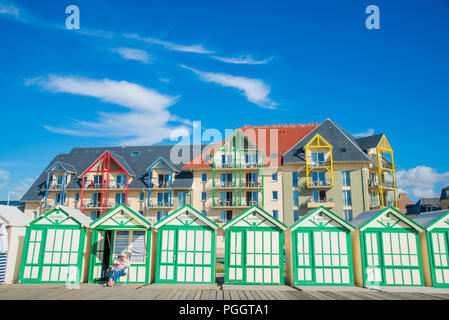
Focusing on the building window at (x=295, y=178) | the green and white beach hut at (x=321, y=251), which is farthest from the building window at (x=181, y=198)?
the green and white beach hut at (x=321, y=251)

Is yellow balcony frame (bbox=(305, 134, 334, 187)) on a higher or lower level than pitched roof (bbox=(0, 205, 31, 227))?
higher

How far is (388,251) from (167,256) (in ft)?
35.3

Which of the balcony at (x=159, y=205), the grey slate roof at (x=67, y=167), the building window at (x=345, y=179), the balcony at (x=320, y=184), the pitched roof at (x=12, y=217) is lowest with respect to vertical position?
the pitched roof at (x=12, y=217)

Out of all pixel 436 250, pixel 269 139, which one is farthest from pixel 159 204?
pixel 436 250

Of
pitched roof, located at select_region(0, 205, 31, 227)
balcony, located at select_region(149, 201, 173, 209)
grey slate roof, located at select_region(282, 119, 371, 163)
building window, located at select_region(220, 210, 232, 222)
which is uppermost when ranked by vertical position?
grey slate roof, located at select_region(282, 119, 371, 163)

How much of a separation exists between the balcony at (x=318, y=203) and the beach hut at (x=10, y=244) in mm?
29525

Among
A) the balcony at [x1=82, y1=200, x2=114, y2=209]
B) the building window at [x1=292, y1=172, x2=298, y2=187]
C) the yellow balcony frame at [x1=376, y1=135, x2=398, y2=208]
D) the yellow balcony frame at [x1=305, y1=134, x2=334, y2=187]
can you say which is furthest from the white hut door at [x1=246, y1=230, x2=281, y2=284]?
the balcony at [x1=82, y1=200, x2=114, y2=209]

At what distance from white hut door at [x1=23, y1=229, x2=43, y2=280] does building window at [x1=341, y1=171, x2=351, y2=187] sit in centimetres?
3279

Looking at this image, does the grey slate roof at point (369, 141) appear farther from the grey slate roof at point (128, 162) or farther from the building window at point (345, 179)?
the grey slate roof at point (128, 162)

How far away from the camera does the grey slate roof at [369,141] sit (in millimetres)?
40812

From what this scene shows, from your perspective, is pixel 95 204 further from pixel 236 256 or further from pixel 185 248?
pixel 236 256

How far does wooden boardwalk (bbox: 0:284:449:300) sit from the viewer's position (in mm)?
12203

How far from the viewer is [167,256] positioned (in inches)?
635

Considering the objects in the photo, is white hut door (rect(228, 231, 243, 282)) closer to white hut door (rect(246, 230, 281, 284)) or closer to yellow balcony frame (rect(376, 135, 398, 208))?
white hut door (rect(246, 230, 281, 284))
